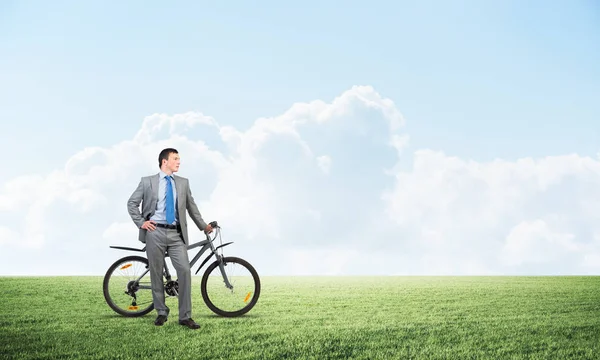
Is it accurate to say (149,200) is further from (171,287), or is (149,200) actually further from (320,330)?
(320,330)

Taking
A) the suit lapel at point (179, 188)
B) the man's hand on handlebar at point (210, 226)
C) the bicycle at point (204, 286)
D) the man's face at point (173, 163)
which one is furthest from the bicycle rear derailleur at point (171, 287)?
the man's face at point (173, 163)

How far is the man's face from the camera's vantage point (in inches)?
311

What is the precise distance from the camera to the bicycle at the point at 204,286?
8453 mm

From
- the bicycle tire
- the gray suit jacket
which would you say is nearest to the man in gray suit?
the gray suit jacket

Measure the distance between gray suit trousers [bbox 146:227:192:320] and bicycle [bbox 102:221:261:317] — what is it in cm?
26

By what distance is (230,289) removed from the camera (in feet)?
28.0

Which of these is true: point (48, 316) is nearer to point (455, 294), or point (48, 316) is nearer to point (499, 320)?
point (499, 320)

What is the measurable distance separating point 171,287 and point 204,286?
510 mm

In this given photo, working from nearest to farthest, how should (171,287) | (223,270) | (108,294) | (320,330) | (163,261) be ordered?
1. (320,330)
2. (163,261)
3. (171,287)
4. (223,270)
5. (108,294)

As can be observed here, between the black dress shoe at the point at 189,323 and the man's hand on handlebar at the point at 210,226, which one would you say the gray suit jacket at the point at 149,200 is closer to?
the man's hand on handlebar at the point at 210,226

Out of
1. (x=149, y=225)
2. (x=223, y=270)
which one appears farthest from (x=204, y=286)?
(x=149, y=225)

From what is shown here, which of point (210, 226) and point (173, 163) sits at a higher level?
point (173, 163)

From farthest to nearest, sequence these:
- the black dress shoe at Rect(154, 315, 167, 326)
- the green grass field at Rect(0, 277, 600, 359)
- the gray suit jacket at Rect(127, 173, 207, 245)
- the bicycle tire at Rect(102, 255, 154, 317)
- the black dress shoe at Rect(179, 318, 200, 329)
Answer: the bicycle tire at Rect(102, 255, 154, 317) → the gray suit jacket at Rect(127, 173, 207, 245) → the black dress shoe at Rect(154, 315, 167, 326) → the black dress shoe at Rect(179, 318, 200, 329) → the green grass field at Rect(0, 277, 600, 359)

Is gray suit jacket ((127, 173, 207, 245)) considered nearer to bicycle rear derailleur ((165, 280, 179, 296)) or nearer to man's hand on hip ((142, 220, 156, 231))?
man's hand on hip ((142, 220, 156, 231))
